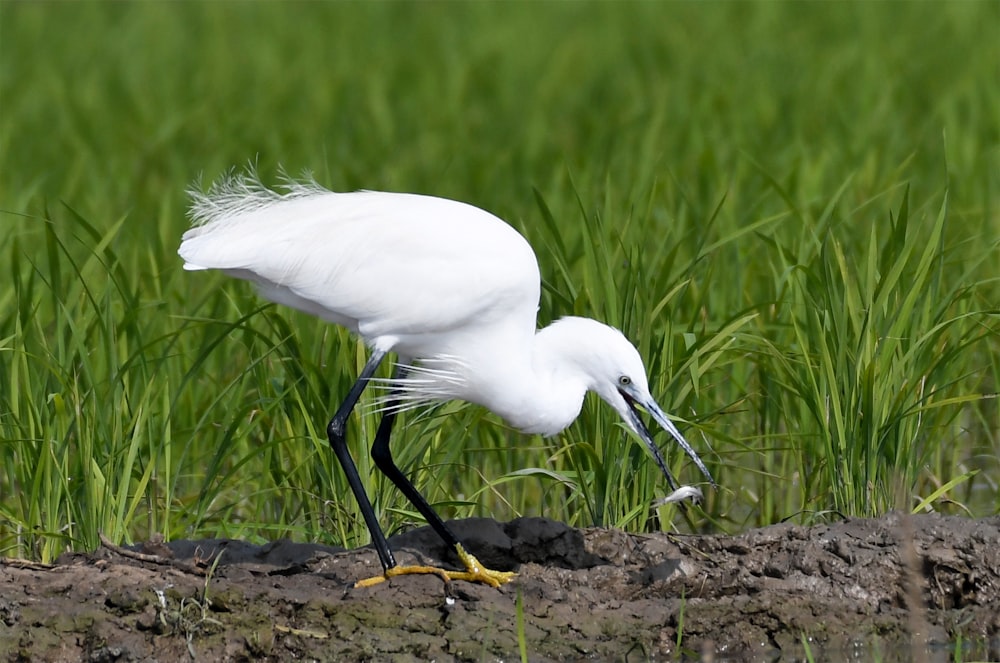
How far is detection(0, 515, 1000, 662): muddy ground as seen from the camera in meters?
4.62

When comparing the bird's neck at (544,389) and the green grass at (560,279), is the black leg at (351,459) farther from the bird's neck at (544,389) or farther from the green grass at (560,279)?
the bird's neck at (544,389)

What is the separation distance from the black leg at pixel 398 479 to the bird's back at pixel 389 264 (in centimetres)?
31

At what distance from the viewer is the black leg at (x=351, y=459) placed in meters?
5.06

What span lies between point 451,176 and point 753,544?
17.7 ft

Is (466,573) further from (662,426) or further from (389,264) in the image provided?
(389,264)

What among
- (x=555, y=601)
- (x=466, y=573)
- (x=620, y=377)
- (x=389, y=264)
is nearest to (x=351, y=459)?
(x=466, y=573)

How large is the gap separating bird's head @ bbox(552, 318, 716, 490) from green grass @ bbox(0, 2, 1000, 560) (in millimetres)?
260

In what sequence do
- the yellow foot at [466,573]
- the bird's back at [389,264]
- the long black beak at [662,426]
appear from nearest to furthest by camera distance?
1. the long black beak at [662,426]
2. the yellow foot at [466,573]
3. the bird's back at [389,264]

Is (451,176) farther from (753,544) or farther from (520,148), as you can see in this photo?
(753,544)

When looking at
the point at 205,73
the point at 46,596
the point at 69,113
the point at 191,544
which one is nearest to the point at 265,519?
the point at 191,544

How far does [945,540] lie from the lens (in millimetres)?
5043

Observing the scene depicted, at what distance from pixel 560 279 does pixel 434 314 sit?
0.90m

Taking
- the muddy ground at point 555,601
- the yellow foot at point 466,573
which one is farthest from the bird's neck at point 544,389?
the yellow foot at point 466,573

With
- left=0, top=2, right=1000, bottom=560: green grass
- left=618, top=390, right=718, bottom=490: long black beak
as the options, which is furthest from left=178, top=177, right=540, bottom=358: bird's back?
left=618, top=390, right=718, bottom=490: long black beak
